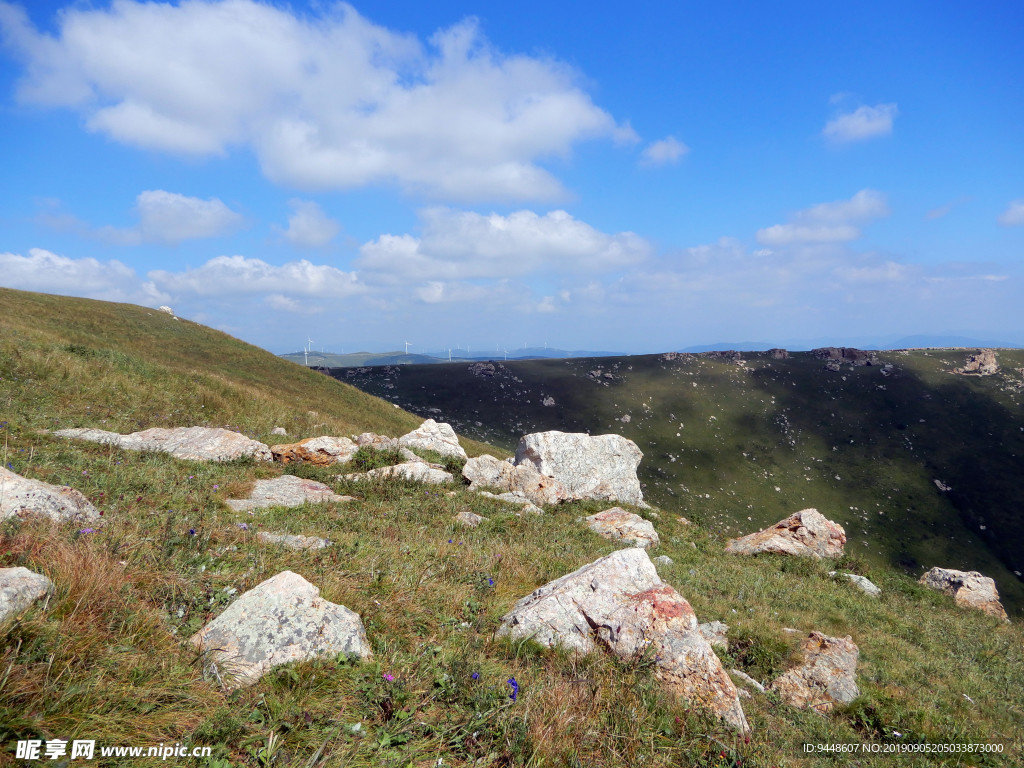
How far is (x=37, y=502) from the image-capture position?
20.7 ft

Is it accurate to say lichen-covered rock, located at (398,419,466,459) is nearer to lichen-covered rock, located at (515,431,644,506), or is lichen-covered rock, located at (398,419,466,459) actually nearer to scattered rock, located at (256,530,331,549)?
lichen-covered rock, located at (515,431,644,506)

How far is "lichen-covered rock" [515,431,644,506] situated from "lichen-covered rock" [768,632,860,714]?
45.3 feet

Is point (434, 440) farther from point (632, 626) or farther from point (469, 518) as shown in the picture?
point (632, 626)

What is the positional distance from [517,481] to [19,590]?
50.4 ft

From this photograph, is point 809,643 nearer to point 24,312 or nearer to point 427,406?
point 24,312

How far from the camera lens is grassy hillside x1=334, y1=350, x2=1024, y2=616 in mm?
89812

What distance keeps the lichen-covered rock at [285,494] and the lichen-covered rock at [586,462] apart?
36.5ft

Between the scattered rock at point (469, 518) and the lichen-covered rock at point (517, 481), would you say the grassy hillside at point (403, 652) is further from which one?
the lichen-covered rock at point (517, 481)

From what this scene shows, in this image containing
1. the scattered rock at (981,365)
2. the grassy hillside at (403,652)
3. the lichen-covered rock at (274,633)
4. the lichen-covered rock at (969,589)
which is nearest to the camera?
the grassy hillside at (403,652)

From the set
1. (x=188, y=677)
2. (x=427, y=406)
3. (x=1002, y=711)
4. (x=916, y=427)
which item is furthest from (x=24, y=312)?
(x=916, y=427)

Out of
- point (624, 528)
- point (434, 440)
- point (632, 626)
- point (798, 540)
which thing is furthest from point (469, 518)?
point (798, 540)

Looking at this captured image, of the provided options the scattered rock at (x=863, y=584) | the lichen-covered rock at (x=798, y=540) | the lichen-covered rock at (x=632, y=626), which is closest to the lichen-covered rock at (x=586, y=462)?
the lichen-covered rock at (x=798, y=540)

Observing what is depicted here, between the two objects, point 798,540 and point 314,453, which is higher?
point 314,453

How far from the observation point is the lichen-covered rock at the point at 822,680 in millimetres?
6789
